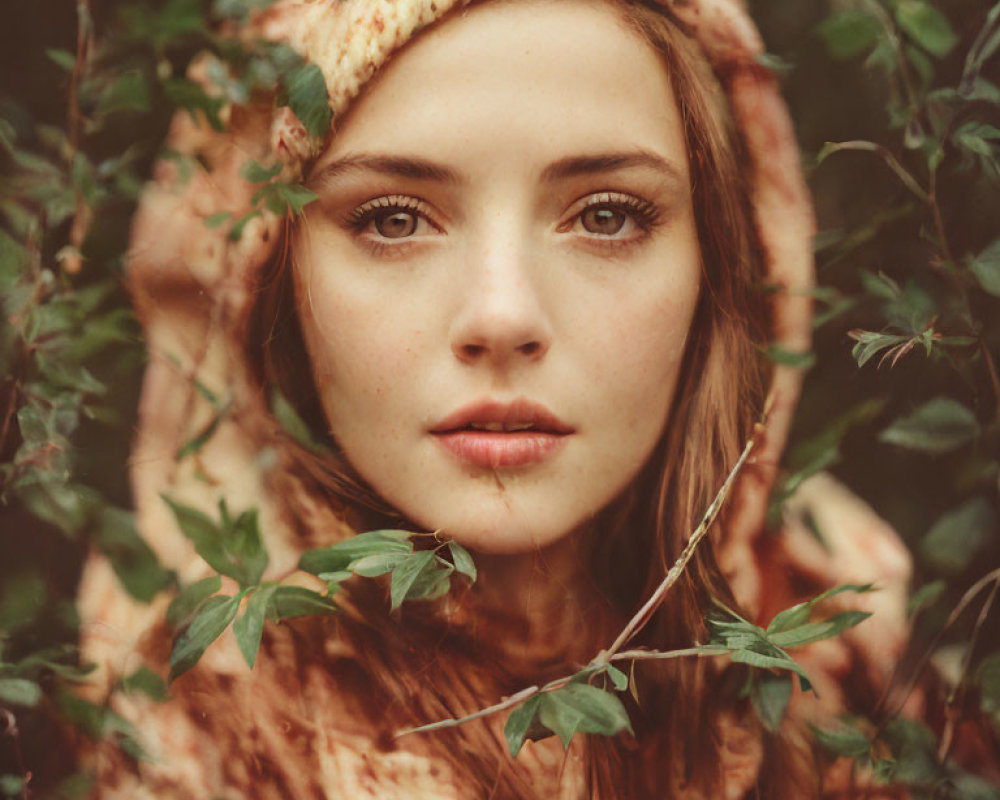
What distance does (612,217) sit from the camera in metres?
1.13

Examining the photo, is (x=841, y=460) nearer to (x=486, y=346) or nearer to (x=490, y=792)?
(x=486, y=346)

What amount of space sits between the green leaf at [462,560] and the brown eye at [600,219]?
420mm

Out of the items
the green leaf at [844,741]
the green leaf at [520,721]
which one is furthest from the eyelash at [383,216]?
the green leaf at [844,741]

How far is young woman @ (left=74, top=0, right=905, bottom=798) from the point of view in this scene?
109 centimetres

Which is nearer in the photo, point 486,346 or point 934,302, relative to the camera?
point 486,346

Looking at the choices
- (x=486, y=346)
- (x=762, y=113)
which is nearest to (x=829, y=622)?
(x=486, y=346)

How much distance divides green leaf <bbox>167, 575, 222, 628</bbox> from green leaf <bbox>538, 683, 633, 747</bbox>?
0.44 m

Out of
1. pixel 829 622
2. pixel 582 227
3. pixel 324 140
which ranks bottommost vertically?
pixel 829 622

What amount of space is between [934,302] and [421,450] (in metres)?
0.69

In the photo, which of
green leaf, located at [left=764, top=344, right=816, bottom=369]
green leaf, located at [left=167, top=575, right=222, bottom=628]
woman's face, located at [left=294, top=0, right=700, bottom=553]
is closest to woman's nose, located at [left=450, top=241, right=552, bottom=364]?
woman's face, located at [left=294, top=0, right=700, bottom=553]

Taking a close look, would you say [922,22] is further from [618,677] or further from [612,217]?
[618,677]

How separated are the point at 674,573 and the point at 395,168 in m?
0.60

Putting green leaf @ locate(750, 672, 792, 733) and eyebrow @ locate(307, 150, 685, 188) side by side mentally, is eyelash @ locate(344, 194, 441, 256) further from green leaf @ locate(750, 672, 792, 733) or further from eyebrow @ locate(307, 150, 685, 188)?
green leaf @ locate(750, 672, 792, 733)

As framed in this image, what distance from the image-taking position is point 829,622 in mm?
1133
